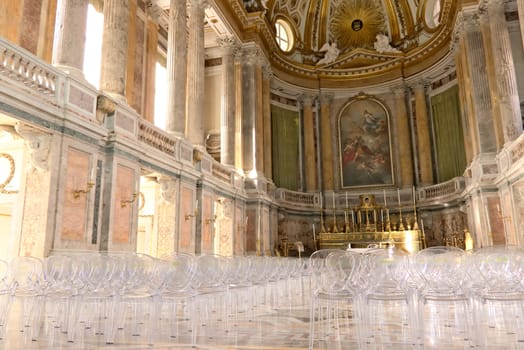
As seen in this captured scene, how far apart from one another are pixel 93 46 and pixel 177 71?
118 inches

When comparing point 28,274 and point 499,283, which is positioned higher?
point 28,274

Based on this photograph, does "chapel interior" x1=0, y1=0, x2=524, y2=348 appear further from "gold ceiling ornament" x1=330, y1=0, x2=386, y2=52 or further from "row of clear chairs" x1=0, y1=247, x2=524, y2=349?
"row of clear chairs" x1=0, y1=247, x2=524, y2=349

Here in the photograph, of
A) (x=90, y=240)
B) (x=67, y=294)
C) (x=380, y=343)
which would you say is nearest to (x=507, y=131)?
(x=380, y=343)

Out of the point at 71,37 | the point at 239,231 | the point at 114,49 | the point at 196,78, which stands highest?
the point at 196,78

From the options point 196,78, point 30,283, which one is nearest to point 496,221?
point 196,78

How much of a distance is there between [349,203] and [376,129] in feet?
13.5

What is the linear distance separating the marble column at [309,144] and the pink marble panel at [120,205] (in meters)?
13.4

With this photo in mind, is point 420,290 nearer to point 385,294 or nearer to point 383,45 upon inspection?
point 385,294

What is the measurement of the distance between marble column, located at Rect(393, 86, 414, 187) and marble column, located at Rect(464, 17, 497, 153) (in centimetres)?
542

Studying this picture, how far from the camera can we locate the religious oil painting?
2200 centimetres

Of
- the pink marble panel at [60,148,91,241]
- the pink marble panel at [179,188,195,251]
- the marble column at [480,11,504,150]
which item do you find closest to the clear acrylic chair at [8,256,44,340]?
the pink marble panel at [60,148,91,241]

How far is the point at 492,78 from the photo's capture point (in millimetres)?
14781

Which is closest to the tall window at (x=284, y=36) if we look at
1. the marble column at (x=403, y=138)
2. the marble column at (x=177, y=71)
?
the marble column at (x=403, y=138)

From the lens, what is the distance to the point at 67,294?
4883 millimetres
